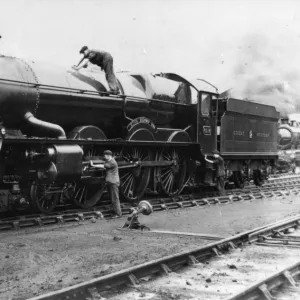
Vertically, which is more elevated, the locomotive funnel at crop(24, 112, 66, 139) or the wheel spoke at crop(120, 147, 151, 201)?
the locomotive funnel at crop(24, 112, 66, 139)

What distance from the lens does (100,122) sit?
36.3 feet

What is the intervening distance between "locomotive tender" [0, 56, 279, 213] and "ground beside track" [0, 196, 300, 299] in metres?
1.21

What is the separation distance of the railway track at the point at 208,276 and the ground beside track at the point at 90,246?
0.42m

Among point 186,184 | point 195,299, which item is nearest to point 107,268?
point 195,299

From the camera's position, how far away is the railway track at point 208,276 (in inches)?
186

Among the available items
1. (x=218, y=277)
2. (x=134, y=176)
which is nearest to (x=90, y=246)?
(x=218, y=277)

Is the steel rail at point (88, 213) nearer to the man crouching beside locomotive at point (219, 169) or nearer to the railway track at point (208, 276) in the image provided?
the man crouching beside locomotive at point (219, 169)

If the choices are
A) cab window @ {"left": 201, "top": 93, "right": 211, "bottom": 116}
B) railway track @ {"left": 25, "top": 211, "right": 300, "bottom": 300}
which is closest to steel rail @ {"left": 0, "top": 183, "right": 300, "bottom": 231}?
cab window @ {"left": 201, "top": 93, "right": 211, "bottom": 116}

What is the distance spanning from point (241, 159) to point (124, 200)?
5066 mm

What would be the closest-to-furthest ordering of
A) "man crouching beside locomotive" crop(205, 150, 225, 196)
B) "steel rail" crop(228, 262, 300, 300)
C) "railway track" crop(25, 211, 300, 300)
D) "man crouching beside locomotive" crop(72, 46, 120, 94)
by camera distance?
"steel rail" crop(228, 262, 300, 300) < "railway track" crop(25, 211, 300, 300) < "man crouching beside locomotive" crop(72, 46, 120, 94) < "man crouching beside locomotive" crop(205, 150, 225, 196)

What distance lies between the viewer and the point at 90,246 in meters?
6.97

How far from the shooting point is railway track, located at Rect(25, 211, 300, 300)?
4719 millimetres

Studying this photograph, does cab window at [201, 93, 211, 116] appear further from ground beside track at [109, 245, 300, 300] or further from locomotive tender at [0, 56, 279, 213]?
ground beside track at [109, 245, 300, 300]

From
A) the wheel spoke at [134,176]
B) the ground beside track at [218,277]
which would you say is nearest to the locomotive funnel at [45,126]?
the wheel spoke at [134,176]
